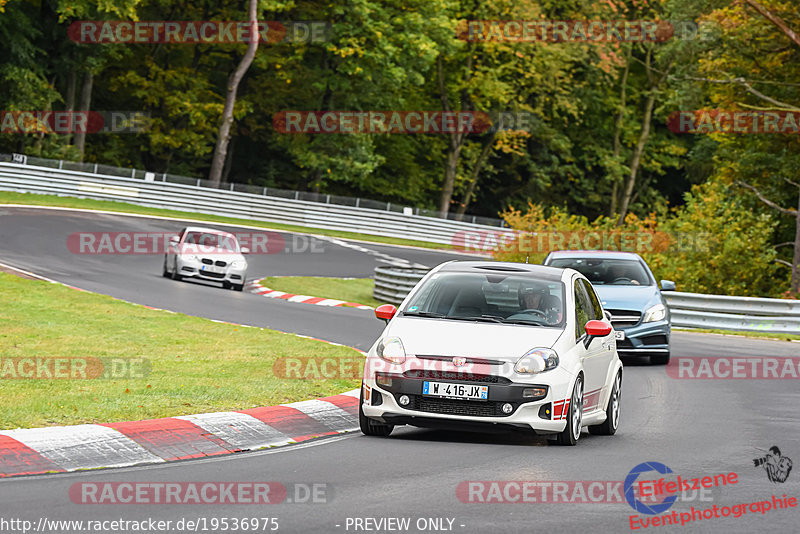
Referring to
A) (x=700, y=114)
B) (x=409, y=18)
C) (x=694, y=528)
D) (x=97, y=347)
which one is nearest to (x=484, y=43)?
(x=409, y=18)

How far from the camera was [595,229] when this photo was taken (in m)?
34.9

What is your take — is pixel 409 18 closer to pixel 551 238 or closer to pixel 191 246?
pixel 551 238

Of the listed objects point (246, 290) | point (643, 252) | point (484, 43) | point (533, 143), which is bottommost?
point (246, 290)

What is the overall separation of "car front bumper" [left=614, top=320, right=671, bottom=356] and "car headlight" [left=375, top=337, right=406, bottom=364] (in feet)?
28.6

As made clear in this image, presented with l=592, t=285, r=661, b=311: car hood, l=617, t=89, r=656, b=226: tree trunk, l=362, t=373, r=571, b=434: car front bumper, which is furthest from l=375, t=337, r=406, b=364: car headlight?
l=617, t=89, r=656, b=226: tree trunk

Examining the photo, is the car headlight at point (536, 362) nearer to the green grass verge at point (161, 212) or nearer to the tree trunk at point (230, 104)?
the green grass verge at point (161, 212)

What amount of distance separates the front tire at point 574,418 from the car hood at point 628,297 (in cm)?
808

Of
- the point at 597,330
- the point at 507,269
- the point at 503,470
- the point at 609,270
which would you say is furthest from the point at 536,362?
the point at 609,270

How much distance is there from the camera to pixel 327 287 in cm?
3234

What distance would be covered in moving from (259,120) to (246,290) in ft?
118

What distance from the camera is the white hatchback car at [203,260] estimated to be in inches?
1117

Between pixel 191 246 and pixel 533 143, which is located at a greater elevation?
pixel 533 143

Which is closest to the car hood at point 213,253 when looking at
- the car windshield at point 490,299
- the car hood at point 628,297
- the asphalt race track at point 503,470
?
the car hood at point 628,297

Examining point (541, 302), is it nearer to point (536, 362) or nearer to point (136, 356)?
point (536, 362)
